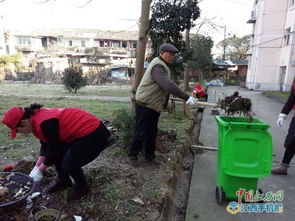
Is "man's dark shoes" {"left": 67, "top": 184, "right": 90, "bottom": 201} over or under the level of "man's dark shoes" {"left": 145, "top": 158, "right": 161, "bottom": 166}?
over

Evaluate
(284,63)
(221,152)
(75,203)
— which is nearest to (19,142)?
(75,203)

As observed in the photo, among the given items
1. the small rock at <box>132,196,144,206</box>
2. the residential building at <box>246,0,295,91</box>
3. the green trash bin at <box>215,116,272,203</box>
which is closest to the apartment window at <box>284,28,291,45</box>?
the residential building at <box>246,0,295,91</box>

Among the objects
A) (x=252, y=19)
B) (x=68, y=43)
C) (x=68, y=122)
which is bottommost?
(x=68, y=122)

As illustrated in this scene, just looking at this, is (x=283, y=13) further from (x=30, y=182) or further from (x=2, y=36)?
(x=2, y=36)

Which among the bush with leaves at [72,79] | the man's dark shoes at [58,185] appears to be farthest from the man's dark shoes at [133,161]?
the bush with leaves at [72,79]

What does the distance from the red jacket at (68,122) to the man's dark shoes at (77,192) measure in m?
0.50

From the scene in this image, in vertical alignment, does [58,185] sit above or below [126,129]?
below

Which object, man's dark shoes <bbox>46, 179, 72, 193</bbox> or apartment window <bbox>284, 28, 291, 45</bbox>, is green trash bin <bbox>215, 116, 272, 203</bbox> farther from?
apartment window <bbox>284, 28, 291, 45</bbox>

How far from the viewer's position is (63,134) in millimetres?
2371

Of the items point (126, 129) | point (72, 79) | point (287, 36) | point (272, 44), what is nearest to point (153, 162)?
point (126, 129)

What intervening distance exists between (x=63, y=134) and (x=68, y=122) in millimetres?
122

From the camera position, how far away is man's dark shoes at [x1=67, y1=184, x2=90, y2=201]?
254 cm

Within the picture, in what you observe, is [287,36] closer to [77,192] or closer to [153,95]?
[153,95]

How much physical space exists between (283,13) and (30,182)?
927 inches
